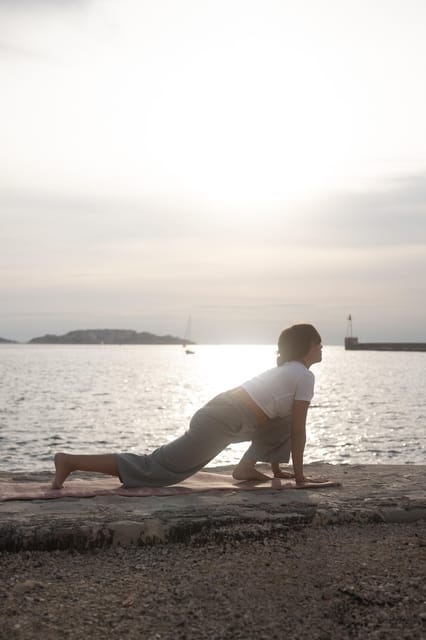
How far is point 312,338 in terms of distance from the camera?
595cm

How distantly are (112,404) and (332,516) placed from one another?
120ft

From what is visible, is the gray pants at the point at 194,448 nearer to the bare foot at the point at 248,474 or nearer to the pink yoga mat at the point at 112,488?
the pink yoga mat at the point at 112,488

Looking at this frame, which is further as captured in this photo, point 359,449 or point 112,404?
point 112,404

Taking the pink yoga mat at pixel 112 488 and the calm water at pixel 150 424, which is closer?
the pink yoga mat at pixel 112 488

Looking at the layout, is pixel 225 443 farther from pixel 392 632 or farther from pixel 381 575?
pixel 392 632

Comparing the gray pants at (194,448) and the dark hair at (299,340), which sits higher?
the dark hair at (299,340)

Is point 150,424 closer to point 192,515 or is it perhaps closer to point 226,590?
point 192,515

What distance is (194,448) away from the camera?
5.64m

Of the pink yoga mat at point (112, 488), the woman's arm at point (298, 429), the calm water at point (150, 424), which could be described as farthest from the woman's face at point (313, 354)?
the calm water at point (150, 424)

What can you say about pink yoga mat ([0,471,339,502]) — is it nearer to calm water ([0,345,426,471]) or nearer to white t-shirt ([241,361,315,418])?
white t-shirt ([241,361,315,418])

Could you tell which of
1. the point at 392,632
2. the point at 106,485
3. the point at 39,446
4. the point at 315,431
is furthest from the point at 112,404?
the point at 392,632

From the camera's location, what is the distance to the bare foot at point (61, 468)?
544 centimetres

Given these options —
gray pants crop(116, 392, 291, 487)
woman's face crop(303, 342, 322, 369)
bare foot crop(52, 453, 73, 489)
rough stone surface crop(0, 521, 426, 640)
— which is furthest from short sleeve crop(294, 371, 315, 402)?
bare foot crop(52, 453, 73, 489)

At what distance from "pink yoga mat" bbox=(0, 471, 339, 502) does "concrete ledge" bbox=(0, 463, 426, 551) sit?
76mm
